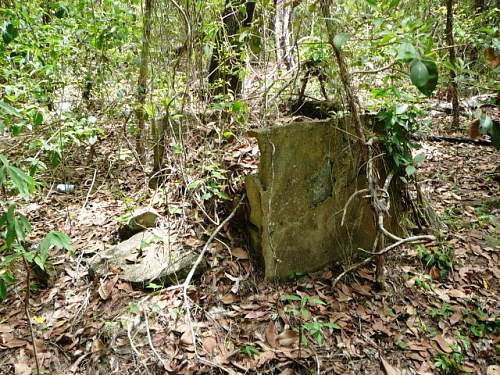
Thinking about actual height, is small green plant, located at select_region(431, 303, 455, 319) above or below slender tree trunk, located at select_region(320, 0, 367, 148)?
below

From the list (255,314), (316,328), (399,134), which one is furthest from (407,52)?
(255,314)

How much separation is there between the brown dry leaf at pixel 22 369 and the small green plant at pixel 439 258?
3.15m

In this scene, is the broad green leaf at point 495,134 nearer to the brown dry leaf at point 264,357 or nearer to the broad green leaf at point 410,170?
the broad green leaf at point 410,170

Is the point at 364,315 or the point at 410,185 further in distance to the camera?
the point at 410,185

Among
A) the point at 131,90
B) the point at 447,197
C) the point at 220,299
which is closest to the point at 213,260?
the point at 220,299

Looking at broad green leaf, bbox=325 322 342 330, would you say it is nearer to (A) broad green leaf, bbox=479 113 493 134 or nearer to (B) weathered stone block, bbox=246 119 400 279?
(B) weathered stone block, bbox=246 119 400 279

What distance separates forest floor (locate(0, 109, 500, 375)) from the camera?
2602mm

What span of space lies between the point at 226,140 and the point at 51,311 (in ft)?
6.56

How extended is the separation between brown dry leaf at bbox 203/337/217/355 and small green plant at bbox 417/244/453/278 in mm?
1969

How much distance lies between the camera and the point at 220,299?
2922mm

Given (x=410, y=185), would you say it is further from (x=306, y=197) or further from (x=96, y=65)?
(x=96, y=65)

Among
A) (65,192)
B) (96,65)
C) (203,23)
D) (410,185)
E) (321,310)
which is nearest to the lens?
(321,310)

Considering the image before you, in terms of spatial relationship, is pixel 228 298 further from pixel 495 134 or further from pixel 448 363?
pixel 495 134

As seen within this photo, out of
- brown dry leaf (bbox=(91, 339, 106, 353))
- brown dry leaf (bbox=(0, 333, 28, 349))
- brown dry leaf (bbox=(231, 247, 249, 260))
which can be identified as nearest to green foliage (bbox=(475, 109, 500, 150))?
brown dry leaf (bbox=(231, 247, 249, 260))
